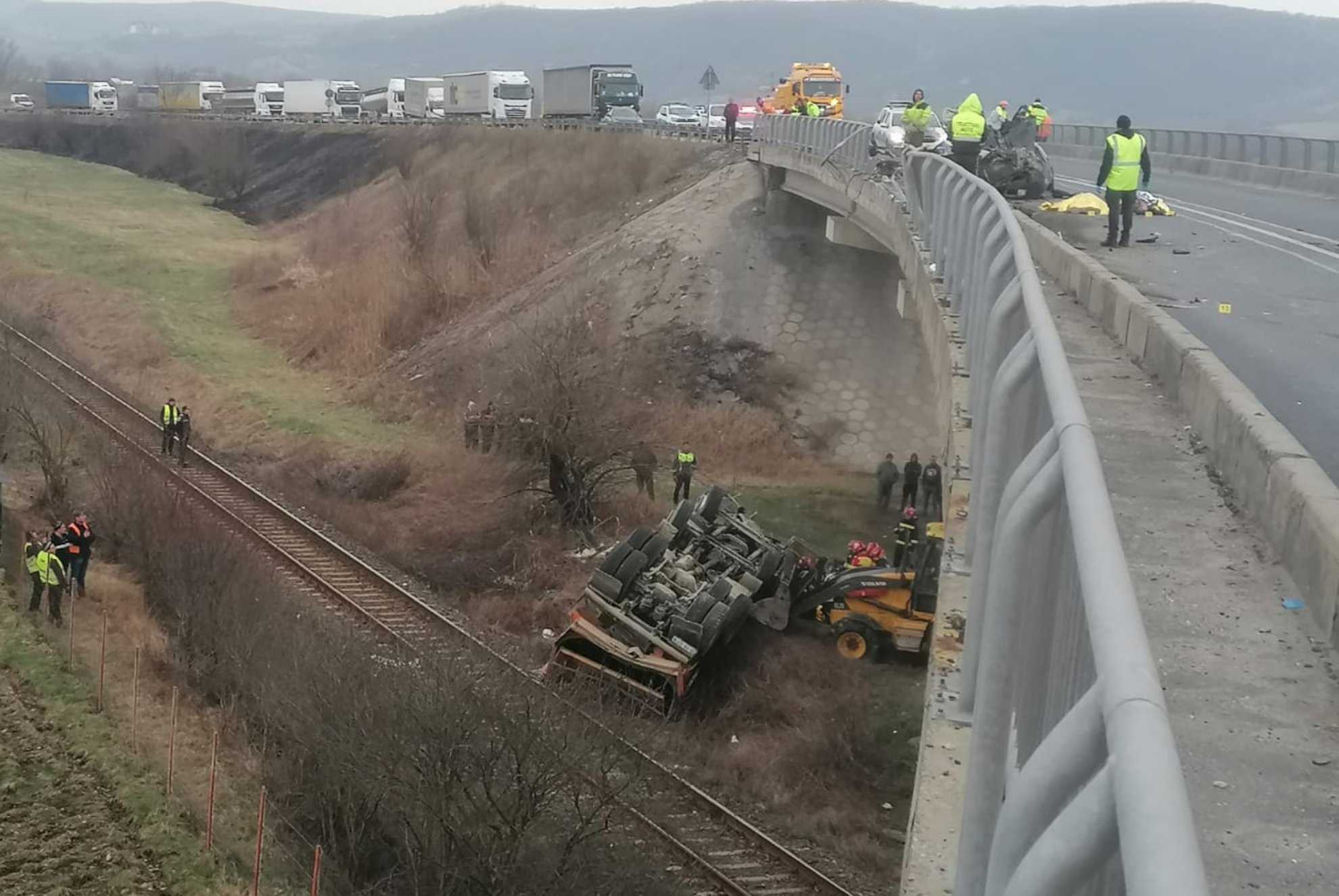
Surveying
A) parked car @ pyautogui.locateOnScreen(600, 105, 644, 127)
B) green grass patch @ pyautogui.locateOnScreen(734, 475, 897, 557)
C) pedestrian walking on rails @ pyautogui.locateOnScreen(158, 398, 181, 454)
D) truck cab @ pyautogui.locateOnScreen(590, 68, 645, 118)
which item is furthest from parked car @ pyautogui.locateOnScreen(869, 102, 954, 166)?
truck cab @ pyautogui.locateOnScreen(590, 68, 645, 118)

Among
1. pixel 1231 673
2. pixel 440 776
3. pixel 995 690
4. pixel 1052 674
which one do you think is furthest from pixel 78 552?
pixel 1052 674

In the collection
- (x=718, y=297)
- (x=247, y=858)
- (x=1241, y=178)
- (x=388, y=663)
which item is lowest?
(x=247, y=858)

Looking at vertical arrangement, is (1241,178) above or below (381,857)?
above

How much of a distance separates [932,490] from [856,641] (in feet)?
26.1

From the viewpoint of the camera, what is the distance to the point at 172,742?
56.3ft

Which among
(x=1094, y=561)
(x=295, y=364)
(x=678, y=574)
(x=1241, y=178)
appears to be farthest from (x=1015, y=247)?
(x=295, y=364)

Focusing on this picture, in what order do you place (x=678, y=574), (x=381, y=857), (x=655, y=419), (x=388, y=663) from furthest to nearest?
(x=655, y=419) < (x=678, y=574) < (x=388, y=663) < (x=381, y=857)

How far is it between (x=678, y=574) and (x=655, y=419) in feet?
39.7

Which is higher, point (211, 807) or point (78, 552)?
point (78, 552)

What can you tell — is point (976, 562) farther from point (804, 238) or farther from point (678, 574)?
point (804, 238)

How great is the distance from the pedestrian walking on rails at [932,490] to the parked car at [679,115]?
4184 cm

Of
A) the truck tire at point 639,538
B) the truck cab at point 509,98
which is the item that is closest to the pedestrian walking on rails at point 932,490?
the truck tire at point 639,538

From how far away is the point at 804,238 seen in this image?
37.7 metres

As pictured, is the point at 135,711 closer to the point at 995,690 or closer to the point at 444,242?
the point at 995,690
